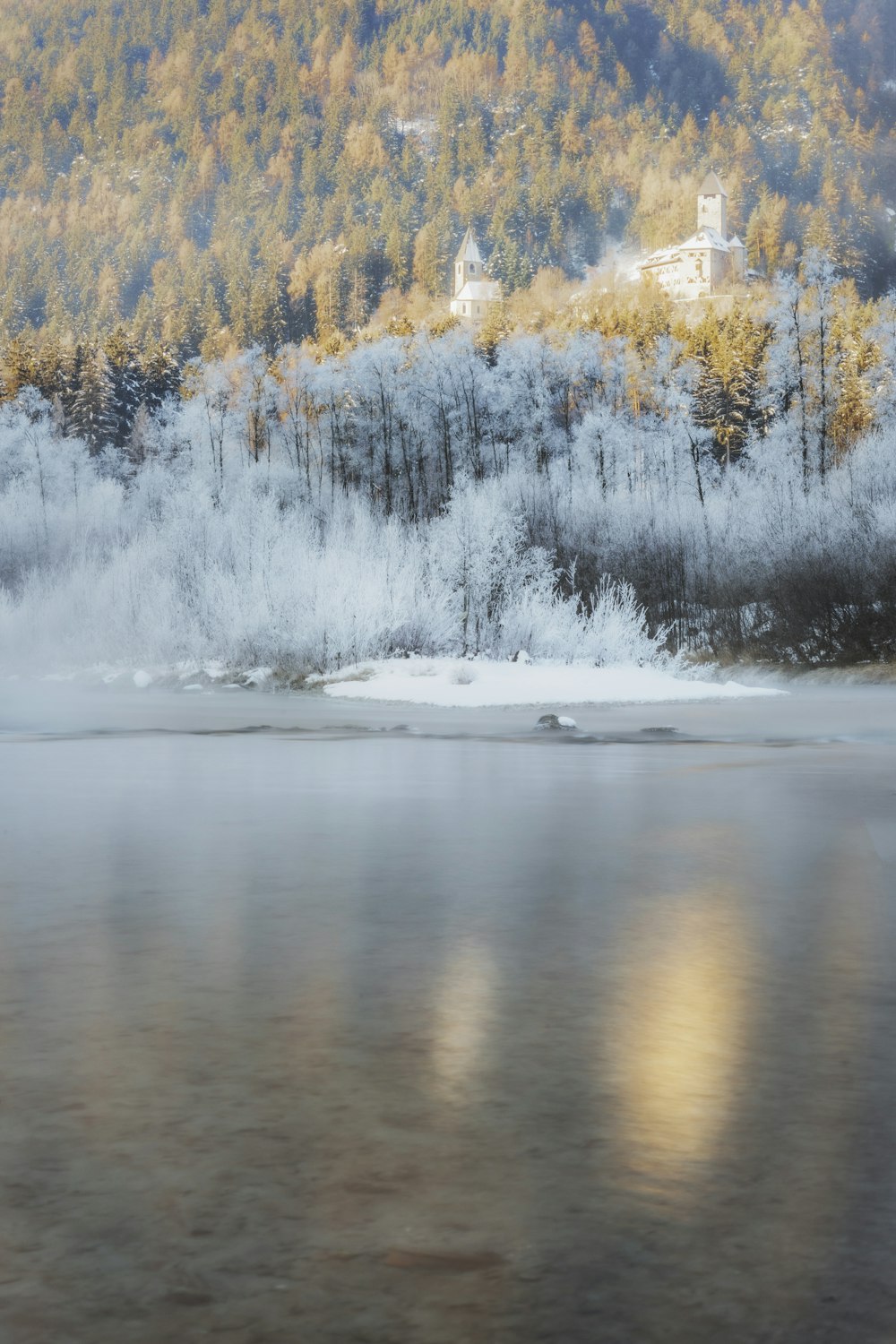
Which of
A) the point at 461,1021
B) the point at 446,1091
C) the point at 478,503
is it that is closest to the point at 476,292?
the point at 478,503

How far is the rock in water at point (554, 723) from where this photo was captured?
24.7 meters

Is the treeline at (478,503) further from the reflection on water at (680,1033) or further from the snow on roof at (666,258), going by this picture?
the snow on roof at (666,258)

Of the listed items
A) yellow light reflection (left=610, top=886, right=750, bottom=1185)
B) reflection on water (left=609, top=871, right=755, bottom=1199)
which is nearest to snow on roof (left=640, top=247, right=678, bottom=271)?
reflection on water (left=609, top=871, right=755, bottom=1199)

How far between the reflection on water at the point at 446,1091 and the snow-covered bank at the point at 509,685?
19759mm

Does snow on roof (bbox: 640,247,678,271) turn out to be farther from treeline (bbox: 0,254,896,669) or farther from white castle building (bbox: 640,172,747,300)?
treeline (bbox: 0,254,896,669)

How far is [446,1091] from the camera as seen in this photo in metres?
5.32

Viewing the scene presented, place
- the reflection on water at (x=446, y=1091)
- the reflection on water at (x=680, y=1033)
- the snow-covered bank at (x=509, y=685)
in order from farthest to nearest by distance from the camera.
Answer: the snow-covered bank at (x=509, y=685)
the reflection on water at (x=680, y=1033)
the reflection on water at (x=446, y=1091)

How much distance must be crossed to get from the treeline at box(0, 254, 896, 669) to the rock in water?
12.8 m

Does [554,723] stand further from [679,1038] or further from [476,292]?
[476,292]

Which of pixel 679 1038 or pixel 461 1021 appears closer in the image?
pixel 679 1038

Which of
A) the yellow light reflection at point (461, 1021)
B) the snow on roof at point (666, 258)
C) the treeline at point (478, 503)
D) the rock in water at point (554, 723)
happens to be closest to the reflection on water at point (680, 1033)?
the yellow light reflection at point (461, 1021)

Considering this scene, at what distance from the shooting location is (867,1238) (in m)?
3.97

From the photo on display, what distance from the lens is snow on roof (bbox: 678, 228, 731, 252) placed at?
190 m

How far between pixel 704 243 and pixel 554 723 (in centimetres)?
17309
